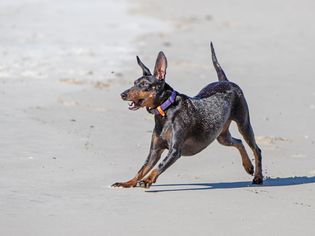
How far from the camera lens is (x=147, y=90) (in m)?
9.18

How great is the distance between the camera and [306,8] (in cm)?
2738

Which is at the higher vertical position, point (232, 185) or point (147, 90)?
point (147, 90)

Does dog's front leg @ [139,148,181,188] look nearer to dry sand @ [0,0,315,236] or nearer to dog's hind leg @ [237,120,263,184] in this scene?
dry sand @ [0,0,315,236]

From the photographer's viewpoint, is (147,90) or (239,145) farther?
(239,145)

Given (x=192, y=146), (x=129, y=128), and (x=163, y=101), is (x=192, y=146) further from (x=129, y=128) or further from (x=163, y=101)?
(x=129, y=128)

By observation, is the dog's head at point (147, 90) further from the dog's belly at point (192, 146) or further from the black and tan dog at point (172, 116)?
the dog's belly at point (192, 146)

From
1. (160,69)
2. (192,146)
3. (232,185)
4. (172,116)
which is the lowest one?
(232,185)

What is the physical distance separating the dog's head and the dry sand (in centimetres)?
79

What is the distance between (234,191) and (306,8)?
18.8 m

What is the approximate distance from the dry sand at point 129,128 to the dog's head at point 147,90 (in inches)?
31.2

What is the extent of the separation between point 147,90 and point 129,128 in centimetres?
300

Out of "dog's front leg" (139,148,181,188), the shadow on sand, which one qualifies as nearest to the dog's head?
"dog's front leg" (139,148,181,188)

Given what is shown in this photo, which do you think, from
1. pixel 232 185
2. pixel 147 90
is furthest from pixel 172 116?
pixel 232 185

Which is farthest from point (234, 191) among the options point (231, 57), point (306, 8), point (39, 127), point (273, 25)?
point (306, 8)
